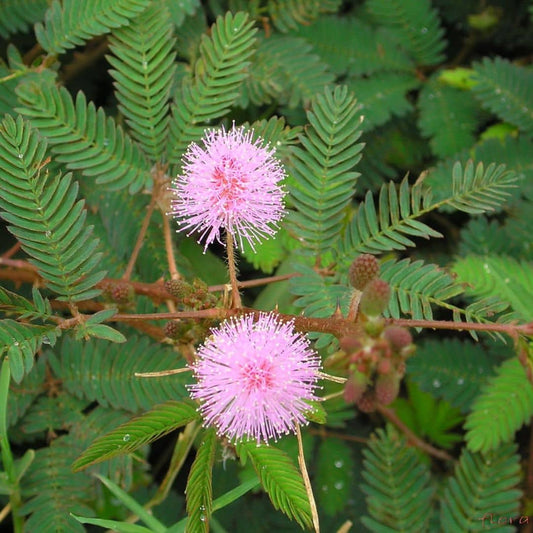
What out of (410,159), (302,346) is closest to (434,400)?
(410,159)

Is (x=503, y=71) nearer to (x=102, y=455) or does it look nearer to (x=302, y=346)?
(x=302, y=346)

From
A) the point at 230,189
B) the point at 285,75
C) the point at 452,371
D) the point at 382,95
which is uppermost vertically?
the point at 382,95

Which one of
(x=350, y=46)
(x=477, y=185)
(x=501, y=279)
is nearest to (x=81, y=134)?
(x=477, y=185)

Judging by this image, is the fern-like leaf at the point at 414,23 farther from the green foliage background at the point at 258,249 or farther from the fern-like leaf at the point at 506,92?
the fern-like leaf at the point at 506,92

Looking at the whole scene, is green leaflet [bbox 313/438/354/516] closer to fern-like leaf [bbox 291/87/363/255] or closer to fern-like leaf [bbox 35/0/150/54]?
fern-like leaf [bbox 291/87/363/255]

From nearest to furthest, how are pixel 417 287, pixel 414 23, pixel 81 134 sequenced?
pixel 417 287 → pixel 81 134 → pixel 414 23

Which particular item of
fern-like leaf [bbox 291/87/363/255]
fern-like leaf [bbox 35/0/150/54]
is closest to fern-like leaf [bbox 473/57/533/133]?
fern-like leaf [bbox 291/87/363/255]

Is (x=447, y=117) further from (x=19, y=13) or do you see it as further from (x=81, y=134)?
(x=19, y=13)
